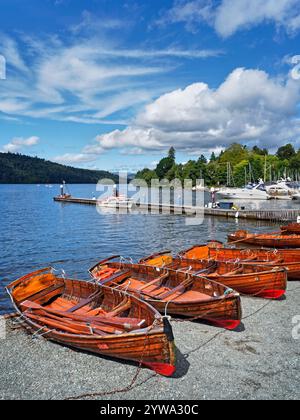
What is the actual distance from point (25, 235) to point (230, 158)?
143 metres

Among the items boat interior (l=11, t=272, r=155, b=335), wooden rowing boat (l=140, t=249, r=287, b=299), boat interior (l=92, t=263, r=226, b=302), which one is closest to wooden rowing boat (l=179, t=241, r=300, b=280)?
wooden rowing boat (l=140, t=249, r=287, b=299)

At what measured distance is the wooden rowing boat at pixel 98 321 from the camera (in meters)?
9.05

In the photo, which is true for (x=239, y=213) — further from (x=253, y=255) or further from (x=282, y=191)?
(x=282, y=191)

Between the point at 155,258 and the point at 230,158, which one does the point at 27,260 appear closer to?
the point at 155,258

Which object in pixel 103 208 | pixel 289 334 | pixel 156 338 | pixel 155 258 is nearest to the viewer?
pixel 156 338

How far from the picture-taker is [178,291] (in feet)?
45.5

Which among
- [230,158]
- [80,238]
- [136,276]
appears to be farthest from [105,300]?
[230,158]

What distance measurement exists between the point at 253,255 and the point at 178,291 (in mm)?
7506

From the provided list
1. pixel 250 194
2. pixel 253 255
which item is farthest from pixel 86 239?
pixel 250 194

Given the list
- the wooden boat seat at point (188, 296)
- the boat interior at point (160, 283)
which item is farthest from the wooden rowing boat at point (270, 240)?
the wooden boat seat at point (188, 296)

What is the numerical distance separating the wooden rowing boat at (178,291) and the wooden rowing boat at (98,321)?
1.42 meters

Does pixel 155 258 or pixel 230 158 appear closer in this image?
pixel 155 258

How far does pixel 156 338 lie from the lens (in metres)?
8.91
